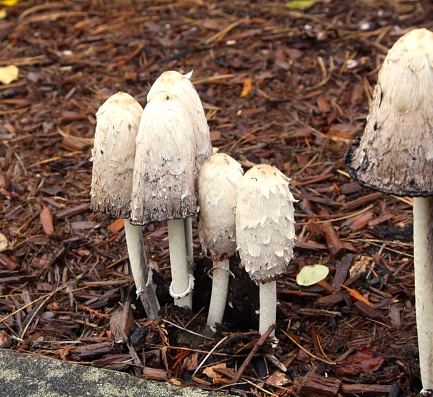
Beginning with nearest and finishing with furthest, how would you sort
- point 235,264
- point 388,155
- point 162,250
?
point 388,155 < point 235,264 < point 162,250

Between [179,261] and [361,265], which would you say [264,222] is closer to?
[179,261]

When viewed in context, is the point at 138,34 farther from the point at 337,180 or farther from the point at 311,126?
the point at 337,180

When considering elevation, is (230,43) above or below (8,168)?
above

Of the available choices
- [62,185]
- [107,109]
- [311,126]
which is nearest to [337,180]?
[311,126]

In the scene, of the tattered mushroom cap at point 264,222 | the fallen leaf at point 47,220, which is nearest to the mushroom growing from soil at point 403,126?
the tattered mushroom cap at point 264,222

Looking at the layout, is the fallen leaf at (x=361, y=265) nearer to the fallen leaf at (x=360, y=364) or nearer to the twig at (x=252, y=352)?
the fallen leaf at (x=360, y=364)
